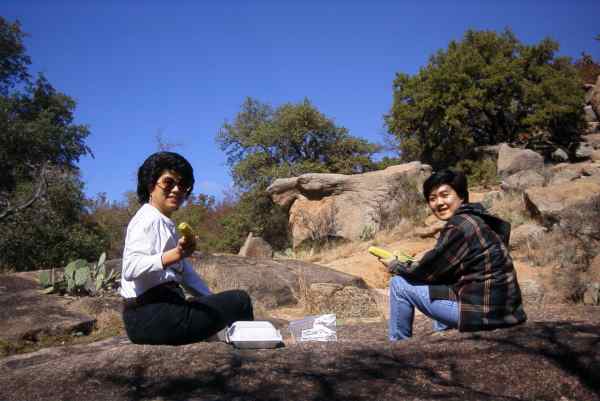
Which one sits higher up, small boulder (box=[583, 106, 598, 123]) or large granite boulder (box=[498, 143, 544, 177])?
small boulder (box=[583, 106, 598, 123])

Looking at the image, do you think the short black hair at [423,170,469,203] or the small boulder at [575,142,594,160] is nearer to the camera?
the short black hair at [423,170,469,203]

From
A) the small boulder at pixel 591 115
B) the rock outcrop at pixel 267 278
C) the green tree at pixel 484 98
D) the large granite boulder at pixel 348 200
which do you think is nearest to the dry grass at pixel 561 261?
the rock outcrop at pixel 267 278

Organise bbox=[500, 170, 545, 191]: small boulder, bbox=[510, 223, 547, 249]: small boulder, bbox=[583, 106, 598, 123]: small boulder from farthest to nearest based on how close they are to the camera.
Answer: bbox=[583, 106, 598, 123]: small boulder → bbox=[500, 170, 545, 191]: small boulder → bbox=[510, 223, 547, 249]: small boulder

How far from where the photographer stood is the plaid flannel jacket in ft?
9.68

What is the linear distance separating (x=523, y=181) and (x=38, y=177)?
12.8 m

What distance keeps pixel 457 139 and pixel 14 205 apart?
14443 mm

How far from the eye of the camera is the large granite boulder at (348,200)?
611 inches

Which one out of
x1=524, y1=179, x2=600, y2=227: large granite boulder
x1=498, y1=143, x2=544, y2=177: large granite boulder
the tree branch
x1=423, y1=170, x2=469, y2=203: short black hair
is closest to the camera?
x1=423, y1=170, x2=469, y2=203: short black hair

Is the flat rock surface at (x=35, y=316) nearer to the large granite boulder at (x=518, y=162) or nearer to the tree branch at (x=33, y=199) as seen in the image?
the tree branch at (x=33, y=199)

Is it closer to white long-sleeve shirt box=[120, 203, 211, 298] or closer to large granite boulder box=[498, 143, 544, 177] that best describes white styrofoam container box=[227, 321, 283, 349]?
white long-sleeve shirt box=[120, 203, 211, 298]

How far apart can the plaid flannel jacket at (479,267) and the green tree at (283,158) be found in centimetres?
1638

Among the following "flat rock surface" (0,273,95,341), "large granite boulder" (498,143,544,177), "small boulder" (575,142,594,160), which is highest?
"small boulder" (575,142,594,160)

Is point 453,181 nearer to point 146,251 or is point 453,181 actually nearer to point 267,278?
point 146,251

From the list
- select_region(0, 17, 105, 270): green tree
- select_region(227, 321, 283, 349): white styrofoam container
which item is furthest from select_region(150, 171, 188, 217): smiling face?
select_region(0, 17, 105, 270): green tree
